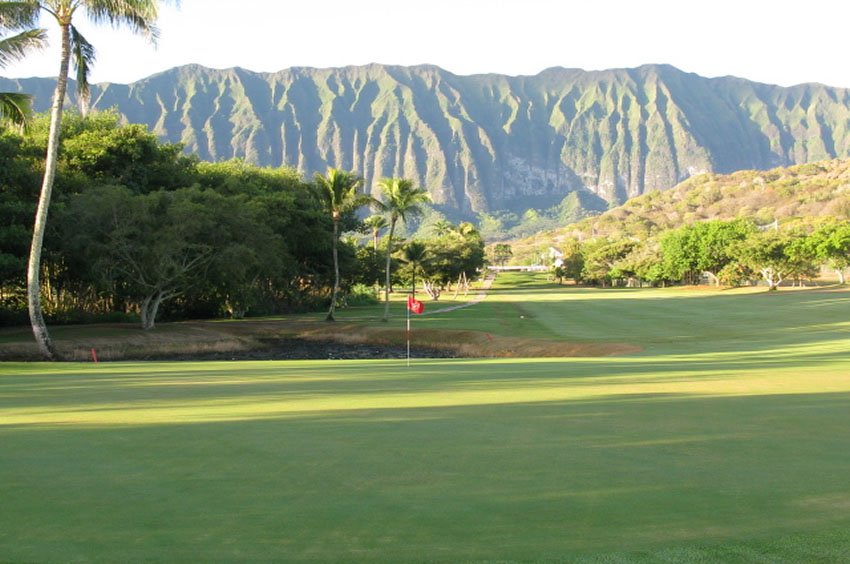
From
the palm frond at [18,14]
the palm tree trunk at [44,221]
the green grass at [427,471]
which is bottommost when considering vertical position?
the green grass at [427,471]

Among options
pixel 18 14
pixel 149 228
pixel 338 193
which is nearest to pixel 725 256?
pixel 338 193

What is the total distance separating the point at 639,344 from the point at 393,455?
2712cm

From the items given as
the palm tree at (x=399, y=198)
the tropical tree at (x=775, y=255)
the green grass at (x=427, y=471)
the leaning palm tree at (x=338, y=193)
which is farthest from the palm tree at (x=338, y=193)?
the tropical tree at (x=775, y=255)

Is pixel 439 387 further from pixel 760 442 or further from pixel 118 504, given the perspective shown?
pixel 118 504

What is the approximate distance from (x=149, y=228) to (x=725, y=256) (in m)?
98.4

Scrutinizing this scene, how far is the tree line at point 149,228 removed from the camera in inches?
1558

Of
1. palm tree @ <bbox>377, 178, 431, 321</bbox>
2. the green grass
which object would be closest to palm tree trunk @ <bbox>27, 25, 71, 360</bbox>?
the green grass

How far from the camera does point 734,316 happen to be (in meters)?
Answer: 53.6

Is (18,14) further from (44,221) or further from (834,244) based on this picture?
(834,244)

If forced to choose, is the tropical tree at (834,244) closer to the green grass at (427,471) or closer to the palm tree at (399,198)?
the palm tree at (399,198)

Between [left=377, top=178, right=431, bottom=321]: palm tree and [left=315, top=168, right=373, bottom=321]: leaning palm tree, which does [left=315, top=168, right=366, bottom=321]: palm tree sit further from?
[left=377, top=178, right=431, bottom=321]: palm tree

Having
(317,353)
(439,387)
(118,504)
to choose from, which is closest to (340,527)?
(118,504)

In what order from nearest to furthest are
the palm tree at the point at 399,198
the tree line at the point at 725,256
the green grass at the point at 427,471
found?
1. the green grass at the point at 427,471
2. the palm tree at the point at 399,198
3. the tree line at the point at 725,256

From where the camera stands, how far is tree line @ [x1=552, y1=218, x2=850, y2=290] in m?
98.5
